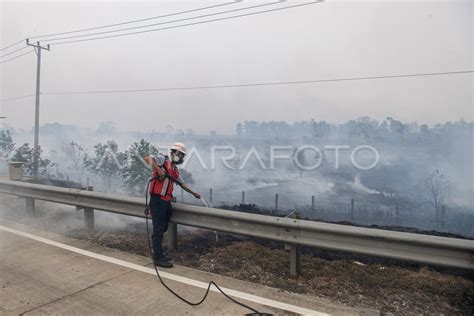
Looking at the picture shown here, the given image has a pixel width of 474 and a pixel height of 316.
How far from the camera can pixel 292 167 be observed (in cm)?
1242

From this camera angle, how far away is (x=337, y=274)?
12.2 feet

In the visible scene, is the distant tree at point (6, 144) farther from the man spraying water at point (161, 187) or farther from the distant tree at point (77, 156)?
the man spraying water at point (161, 187)

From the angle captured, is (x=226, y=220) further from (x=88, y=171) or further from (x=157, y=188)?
(x=88, y=171)

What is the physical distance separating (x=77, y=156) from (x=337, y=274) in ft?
58.2

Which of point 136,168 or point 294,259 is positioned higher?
point 136,168

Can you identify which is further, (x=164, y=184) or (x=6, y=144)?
(x=6, y=144)

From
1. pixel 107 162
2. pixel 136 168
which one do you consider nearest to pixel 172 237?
pixel 136 168

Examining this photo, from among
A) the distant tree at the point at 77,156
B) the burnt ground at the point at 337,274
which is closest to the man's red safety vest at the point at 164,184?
the burnt ground at the point at 337,274

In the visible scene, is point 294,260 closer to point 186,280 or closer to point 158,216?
point 186,280

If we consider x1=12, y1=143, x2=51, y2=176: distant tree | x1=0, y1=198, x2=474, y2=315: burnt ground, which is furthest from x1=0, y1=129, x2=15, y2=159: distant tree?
x1=0, y1=198, x2=474, y2=315: burnt ground

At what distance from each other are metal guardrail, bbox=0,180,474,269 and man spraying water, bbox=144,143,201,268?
11.4 inches

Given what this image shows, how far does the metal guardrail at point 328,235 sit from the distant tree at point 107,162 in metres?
10.8

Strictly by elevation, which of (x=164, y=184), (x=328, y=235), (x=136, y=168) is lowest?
(x=328, y=235)

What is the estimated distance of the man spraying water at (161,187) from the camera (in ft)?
13.1
